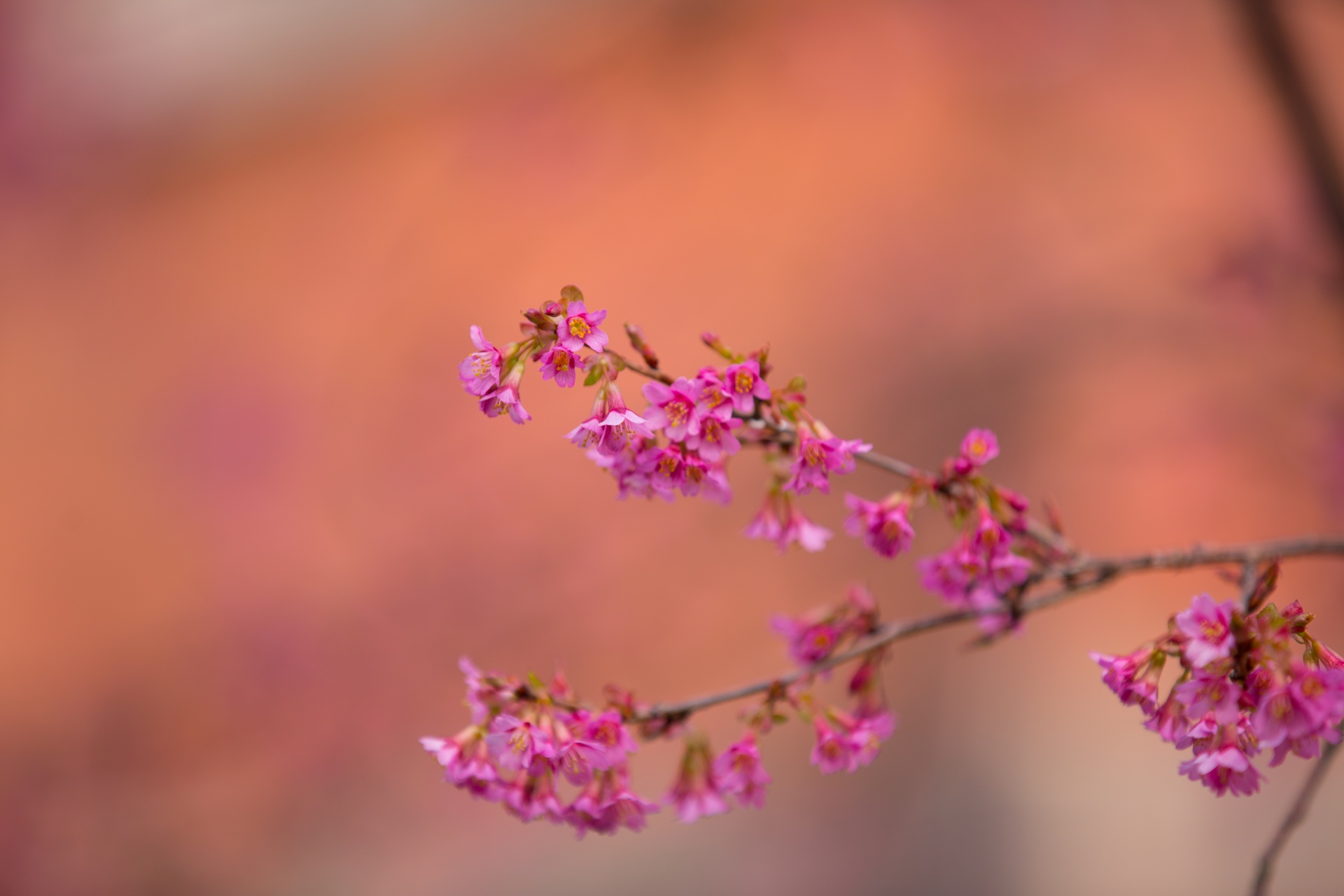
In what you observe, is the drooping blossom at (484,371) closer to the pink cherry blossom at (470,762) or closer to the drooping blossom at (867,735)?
the pink cherry blossom at (470,762)

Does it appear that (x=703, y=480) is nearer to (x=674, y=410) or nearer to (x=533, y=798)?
(x=674, y=410)

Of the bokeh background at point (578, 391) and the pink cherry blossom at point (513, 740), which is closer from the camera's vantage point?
the pink cherry blossom at point (513, 740)

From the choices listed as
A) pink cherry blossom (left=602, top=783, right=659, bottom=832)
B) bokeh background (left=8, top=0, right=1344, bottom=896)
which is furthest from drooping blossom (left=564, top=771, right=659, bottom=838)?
bokeh background (left=8, top=0, right=1344, bottom=896)

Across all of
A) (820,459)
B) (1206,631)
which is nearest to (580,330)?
(820,459)

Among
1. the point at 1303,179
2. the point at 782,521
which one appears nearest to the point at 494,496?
the point at 782,521

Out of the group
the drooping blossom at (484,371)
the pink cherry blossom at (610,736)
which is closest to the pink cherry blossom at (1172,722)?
the pink cherry blossom at (610,736)
